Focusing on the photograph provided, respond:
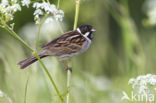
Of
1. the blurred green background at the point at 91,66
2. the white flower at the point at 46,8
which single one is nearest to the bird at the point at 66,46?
the blurred green background at the point at 91,66

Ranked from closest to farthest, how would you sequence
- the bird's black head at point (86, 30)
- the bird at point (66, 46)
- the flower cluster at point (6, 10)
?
the flower cluster at point (6, 10) < the bird at point (66, 46) < the bird's black head at point (86, 30)

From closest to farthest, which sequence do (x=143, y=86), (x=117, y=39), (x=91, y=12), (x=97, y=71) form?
(x=143, y=86)
(x=97, y=71)
(x=91, y=12)
(x=117, y=39)

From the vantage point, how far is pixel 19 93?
3.45 m

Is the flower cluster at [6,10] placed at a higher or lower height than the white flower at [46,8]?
lower

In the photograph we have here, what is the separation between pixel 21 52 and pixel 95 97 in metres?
1.28

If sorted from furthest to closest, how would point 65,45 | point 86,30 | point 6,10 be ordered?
point 86,30
point 65,45
point 6,10

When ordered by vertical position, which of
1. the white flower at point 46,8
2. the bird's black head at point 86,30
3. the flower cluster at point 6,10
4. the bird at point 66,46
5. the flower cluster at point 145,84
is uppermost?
the bird's black head at point 86,30

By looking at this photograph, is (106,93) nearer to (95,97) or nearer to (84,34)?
(95,97)

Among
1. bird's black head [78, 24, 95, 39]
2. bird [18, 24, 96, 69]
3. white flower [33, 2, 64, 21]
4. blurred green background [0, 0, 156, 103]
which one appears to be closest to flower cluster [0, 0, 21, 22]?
white flower [33, 2, 64, 21]

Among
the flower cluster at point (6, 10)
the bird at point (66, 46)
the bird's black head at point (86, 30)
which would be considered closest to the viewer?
the flower cluster at point (6, 10)

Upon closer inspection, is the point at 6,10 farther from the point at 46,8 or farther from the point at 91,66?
the point at 91,66

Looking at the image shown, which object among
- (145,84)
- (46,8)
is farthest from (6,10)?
(145,84)

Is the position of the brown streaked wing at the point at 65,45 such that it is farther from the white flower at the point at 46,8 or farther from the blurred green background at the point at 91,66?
the white flower at the point at 46,8

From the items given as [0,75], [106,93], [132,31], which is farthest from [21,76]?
[132,31]
